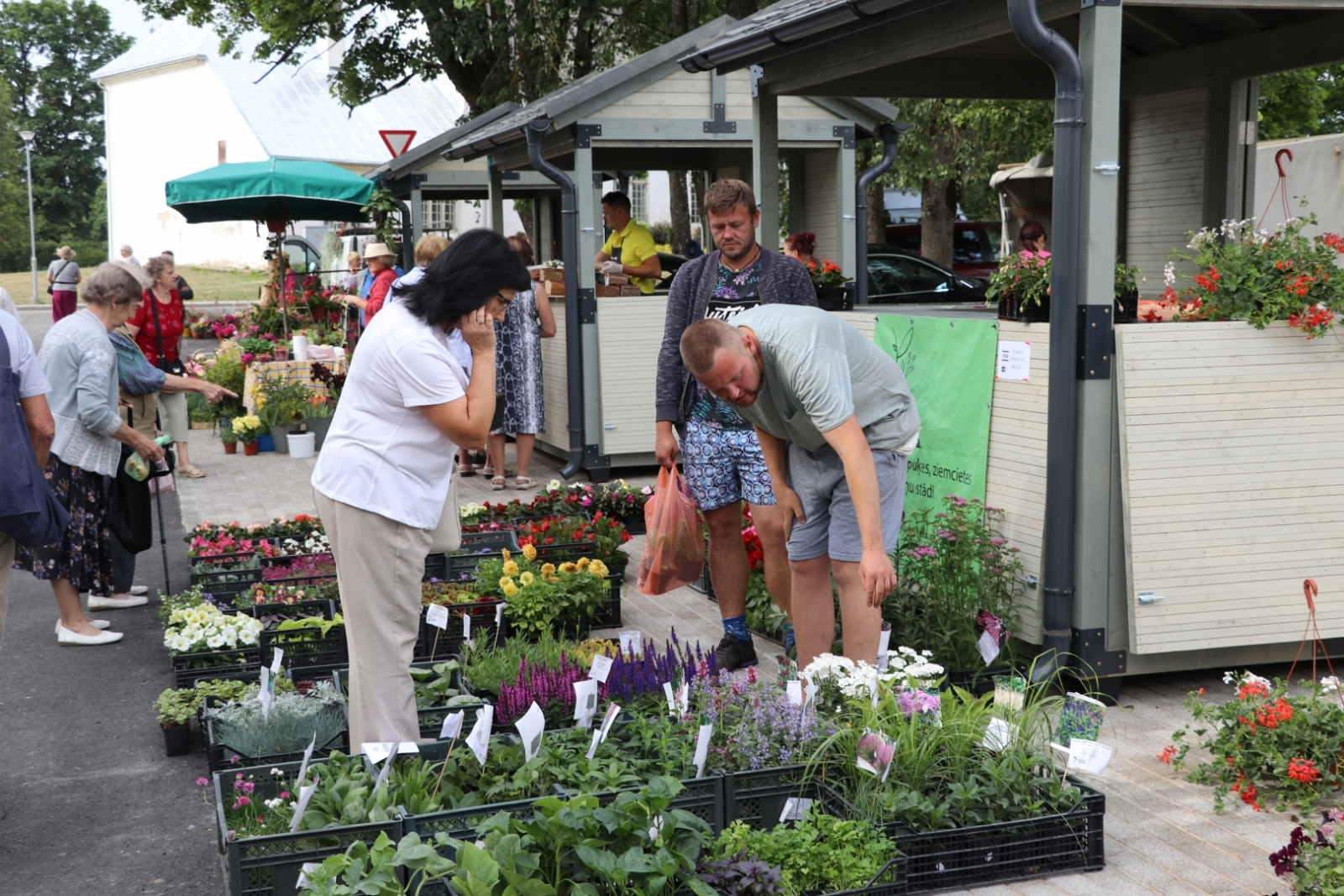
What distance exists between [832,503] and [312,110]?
4906cm

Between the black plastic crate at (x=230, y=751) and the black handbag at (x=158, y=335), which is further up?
the black handbag at (x=158, y=335)

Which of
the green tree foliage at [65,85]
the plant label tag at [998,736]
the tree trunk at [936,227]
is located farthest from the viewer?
the green tree foliage at [65,85]

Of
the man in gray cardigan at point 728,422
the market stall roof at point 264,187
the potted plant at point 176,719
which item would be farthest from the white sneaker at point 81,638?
the market stall roof at point 264,187

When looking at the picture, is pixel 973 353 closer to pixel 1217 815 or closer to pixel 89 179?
pixel 1217 815

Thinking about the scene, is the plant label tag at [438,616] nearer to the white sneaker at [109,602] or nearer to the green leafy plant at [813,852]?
the green leafy plant at [813,852]

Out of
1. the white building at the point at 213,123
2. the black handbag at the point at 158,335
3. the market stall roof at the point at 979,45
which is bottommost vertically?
the black handbag at the point at 158,335

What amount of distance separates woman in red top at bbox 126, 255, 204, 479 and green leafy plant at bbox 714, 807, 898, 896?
8427 mm

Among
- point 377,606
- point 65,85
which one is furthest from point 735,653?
point 65,85

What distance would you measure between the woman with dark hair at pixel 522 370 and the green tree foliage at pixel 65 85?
238 ft

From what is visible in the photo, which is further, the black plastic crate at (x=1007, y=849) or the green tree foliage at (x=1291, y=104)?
the green tree foliage at (x=1291, y=104)

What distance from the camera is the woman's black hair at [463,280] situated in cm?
371

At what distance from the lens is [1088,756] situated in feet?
11.6

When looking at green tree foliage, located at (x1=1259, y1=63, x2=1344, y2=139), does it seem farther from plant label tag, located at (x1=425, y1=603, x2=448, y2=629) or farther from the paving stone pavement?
plant label tag, located at (x1=425, y1=603, x2=448, y2=629)

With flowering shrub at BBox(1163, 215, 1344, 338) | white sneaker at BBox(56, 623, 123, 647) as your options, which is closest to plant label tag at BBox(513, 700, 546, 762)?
flowering shrub at BBox(1163, 215, 1344, 338)
